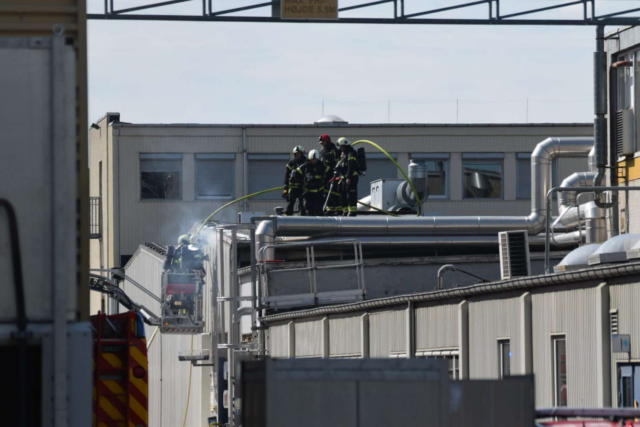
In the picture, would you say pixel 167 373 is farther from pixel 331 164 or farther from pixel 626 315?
pixel 626 315

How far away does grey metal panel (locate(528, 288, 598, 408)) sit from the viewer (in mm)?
14102

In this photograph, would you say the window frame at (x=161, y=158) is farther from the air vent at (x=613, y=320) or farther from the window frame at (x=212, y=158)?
→ the air vent at (x=613, y=320)

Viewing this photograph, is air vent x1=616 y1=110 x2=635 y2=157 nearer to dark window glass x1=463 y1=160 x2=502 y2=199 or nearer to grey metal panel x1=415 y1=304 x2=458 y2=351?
grey metal panel x1=415 y1=304 x2=458 y2=351

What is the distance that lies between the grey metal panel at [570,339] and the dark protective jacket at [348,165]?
1400cm

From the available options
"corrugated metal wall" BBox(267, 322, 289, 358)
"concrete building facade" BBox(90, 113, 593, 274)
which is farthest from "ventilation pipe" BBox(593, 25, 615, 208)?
"concrete building facade" BBox(90, 113, 593, 274)

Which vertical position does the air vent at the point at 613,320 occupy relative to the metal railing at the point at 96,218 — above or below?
below

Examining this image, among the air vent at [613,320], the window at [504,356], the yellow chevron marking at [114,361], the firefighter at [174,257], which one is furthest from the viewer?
the firefighter at [174,257]

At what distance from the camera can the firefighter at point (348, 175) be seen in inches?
1151

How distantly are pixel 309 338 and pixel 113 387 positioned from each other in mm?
11381

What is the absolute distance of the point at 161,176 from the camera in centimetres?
5100

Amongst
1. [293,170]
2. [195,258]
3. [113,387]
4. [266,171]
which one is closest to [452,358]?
[113,387]

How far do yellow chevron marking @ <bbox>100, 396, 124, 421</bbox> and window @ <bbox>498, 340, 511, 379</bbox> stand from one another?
222 inches

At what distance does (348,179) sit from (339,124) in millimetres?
22555

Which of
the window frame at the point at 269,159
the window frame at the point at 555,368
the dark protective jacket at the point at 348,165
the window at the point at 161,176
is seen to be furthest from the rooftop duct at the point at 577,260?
the window at the point at 161,176
